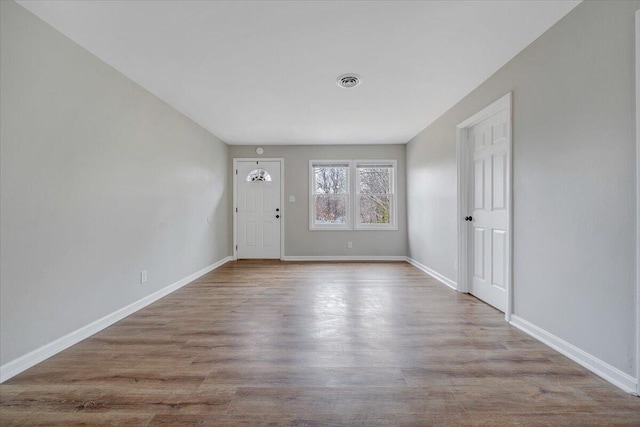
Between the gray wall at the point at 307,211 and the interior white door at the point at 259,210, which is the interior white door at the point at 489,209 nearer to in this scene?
the gray wall at the point at 307,211

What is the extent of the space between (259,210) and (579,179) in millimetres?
4888

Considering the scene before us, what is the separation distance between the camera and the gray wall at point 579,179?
158cm

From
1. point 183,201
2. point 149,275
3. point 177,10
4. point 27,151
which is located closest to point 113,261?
point 149,275

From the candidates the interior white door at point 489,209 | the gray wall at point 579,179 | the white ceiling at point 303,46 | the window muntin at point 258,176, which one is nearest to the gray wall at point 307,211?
the window muntin at point 258,176

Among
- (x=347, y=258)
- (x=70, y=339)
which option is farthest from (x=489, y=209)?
(x=70, y=339)

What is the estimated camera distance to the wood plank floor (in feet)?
4.55

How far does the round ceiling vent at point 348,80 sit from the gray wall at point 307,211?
107 inches

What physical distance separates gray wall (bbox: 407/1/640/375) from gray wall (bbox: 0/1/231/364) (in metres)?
3.63

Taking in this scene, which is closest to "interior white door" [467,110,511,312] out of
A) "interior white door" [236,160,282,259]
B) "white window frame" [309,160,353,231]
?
"white window frame" [309,160,353,231]

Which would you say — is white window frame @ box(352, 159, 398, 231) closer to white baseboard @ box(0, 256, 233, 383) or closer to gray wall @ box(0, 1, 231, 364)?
gray wall @ box(0, 1, 231, 364)

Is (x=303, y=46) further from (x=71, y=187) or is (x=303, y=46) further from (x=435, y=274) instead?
(x=435, y=274)

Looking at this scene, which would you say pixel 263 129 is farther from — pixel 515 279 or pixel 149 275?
pixel 515 279

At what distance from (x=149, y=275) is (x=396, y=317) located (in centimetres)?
268

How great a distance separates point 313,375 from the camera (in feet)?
5.62
